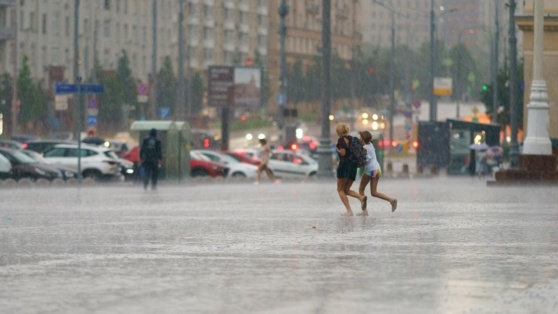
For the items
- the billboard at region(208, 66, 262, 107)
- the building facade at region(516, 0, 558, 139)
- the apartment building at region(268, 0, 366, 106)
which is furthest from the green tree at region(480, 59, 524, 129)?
the apartment building at region(268, 0, 366, 106)

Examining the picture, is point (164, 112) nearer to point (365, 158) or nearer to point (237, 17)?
point (365, 158)

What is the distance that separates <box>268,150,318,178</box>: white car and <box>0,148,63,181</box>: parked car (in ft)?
47.8

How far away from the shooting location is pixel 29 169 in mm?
52656

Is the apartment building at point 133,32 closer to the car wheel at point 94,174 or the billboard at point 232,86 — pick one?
the billboard at point 232,86

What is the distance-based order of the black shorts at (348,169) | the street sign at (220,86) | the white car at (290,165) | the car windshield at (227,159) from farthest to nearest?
the street sign at (220,86) < the white car at (290,165) < the car windshield at (227,159) < the black shorts at (348,169)

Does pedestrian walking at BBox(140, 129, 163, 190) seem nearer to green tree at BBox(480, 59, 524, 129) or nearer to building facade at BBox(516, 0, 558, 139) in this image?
building facade at BBox(516, 0, 558, 139)

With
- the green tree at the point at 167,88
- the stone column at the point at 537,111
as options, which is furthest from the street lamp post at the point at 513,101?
the green tree at the point at 167,88

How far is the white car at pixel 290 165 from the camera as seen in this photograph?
66625 mm

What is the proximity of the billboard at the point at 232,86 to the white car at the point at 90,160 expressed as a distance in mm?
37731

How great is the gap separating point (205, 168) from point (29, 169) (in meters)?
11.8

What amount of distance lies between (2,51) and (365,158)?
85.2 metres

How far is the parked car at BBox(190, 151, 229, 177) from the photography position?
6322 centimetres

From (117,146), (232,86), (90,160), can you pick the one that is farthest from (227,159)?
(232,86)

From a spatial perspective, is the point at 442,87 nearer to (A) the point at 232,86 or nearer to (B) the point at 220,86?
(A) the point at 232,86
